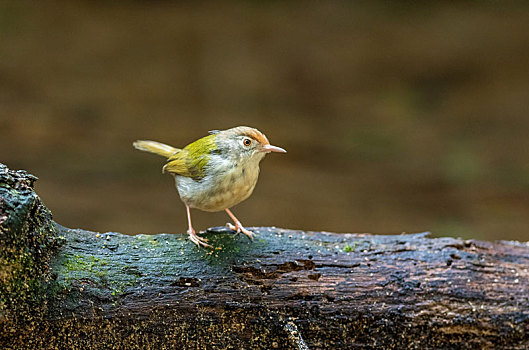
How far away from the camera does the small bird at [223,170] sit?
312cm

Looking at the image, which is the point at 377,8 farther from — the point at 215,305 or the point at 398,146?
the point at 215,305

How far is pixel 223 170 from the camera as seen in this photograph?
3.12m

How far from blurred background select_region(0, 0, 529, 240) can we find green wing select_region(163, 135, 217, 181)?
235 centimetres

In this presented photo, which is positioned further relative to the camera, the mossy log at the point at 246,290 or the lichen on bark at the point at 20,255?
the mossy log at the point at 246,290

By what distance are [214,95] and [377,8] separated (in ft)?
6.91

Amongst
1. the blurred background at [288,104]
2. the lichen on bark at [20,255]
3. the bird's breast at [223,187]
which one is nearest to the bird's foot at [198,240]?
the bird's breast at [223,187]

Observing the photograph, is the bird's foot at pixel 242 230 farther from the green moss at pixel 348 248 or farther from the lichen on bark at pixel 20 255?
the lichen on bark at pixel 20 255

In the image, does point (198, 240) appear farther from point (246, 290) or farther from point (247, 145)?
point (247, 145)

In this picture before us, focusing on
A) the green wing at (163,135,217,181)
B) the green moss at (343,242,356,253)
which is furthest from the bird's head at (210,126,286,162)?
the green moss at (343,242,356,253)

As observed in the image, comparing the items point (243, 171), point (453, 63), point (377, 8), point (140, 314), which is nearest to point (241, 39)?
point (377, 8)

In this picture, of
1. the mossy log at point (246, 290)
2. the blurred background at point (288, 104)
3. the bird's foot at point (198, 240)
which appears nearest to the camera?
the mossy log at point (246, 290)

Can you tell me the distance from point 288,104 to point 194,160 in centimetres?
270

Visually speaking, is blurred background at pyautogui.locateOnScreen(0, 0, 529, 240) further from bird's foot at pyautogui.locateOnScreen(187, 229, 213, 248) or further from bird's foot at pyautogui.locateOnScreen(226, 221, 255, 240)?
bird's foot at pyautogui.locateOnScreen(187, 229, 213, 248)

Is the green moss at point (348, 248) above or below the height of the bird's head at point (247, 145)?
below
